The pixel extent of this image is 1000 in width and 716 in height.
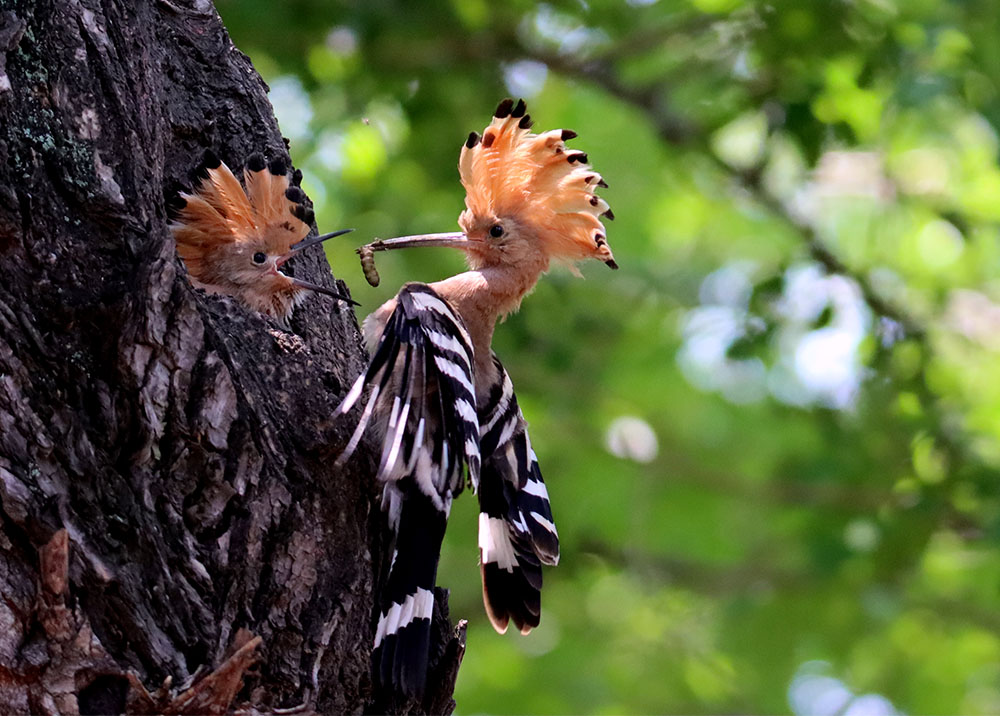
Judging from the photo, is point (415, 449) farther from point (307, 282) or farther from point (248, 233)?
point (248, 233)

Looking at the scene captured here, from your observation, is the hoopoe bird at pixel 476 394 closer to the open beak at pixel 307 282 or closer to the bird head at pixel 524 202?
the bird head at pixel 524 202

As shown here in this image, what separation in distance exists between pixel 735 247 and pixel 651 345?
156cm

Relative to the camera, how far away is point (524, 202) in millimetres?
2934

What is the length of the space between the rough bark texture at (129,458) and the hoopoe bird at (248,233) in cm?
54

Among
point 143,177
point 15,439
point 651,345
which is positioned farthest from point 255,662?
point 651,345

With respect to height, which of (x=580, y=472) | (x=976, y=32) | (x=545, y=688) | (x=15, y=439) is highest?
(x=976, y=32)

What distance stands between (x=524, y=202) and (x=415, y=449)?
105cm

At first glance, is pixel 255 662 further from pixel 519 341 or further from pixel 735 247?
pixel 735 247

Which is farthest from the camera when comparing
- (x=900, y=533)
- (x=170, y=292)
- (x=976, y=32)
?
(x=900, y=533)

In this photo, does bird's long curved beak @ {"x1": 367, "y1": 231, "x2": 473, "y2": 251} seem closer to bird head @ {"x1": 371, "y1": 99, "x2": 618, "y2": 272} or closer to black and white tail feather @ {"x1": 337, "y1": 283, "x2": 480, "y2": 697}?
bird head @ {"x1": 371, "y1": 99, "x2": 618, "y2": 272}

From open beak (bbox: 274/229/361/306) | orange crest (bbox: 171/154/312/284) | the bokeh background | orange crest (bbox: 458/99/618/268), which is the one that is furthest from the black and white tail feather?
the bokeh background

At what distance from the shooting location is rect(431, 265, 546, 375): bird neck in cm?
287

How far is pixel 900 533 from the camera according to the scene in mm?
4328

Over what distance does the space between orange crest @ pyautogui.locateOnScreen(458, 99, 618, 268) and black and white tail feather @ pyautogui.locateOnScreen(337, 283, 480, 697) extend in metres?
0.61
